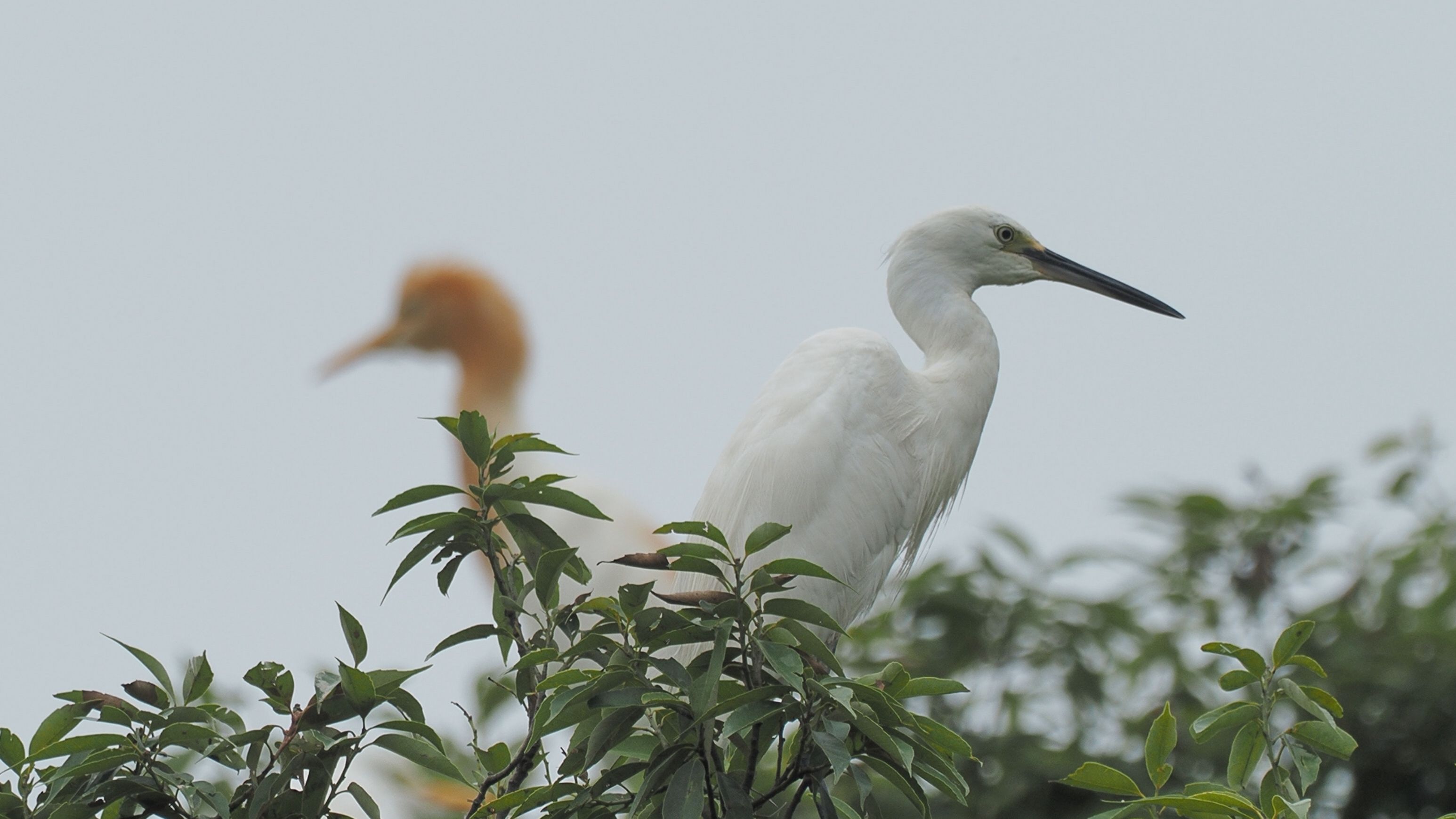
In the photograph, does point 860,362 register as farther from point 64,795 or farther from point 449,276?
point 449,276

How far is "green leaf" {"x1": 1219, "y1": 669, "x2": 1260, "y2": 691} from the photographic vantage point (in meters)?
1.54

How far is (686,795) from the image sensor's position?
1.38 m

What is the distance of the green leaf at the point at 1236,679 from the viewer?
1.54 meters

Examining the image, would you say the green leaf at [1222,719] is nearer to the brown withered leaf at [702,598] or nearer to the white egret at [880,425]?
the brown withered leaf at [702,598]

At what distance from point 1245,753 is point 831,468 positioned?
1.57 meters

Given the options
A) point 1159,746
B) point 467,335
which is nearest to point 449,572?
point 1159,746

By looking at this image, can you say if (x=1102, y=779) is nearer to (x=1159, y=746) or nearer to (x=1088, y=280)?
(x=1159, y=746)

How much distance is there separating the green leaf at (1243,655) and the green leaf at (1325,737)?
0.07 m

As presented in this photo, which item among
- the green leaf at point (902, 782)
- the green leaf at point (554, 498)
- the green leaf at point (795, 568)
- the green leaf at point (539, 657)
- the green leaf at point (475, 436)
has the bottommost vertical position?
the green leaf at point (902, 782)

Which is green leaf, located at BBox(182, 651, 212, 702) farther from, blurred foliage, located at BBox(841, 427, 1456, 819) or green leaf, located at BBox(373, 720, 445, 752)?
blurred foliage, located at BBox(841, 427, 1456, 819)

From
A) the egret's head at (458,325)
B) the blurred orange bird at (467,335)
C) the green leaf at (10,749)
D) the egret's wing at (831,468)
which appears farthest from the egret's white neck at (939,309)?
the green leaf at (10,749)

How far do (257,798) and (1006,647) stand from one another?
2.98 metres

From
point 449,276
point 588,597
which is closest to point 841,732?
point 588,597

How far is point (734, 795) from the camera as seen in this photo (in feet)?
4.73
